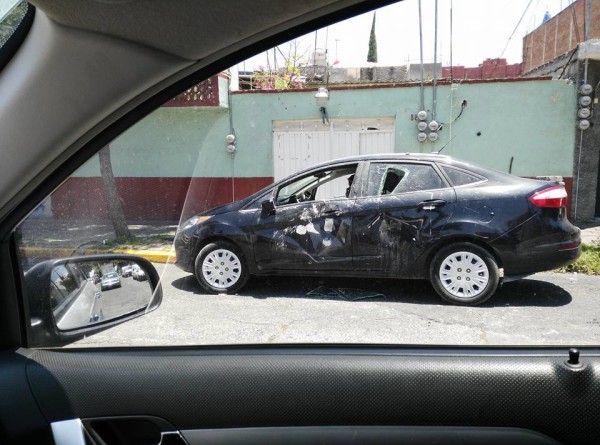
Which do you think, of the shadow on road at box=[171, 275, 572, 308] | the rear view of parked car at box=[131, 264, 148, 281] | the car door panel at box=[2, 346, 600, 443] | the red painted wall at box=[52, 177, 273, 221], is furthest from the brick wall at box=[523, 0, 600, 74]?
the rear view of parked car at box=[131, 264, 148, 281]

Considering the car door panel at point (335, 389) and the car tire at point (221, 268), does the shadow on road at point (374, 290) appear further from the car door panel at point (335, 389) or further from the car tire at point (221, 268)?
the car door panel at point (335, 389)

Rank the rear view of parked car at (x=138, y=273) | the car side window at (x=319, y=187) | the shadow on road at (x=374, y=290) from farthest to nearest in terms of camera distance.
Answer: the car side window at (x=319, y=187) → the shadow on road at (x=374, y=290) → the rear view of parked car at (x=138, y=273)

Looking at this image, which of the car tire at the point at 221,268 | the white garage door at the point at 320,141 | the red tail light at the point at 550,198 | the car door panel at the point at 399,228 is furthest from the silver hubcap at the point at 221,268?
the red tail light at the point at 550,198

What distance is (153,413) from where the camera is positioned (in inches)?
Answer: 65.8

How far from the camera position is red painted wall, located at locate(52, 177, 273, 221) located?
1.69 metres

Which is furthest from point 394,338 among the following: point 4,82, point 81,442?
point 4,82

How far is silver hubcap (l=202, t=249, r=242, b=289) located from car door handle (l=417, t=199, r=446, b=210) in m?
0.94

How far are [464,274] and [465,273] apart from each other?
11 mm

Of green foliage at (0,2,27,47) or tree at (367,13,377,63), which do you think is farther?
tree at (367,13,377,63)

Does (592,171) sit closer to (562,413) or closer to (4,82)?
(562,413)

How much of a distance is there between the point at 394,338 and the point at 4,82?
62.3 inches

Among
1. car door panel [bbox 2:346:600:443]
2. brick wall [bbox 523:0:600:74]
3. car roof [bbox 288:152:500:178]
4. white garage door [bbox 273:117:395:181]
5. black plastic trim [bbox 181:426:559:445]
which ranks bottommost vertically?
black plastic trim [bbox 181:426:559:445]

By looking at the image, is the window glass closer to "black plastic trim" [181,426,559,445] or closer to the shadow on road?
the shadow on road

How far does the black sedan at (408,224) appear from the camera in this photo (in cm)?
212
